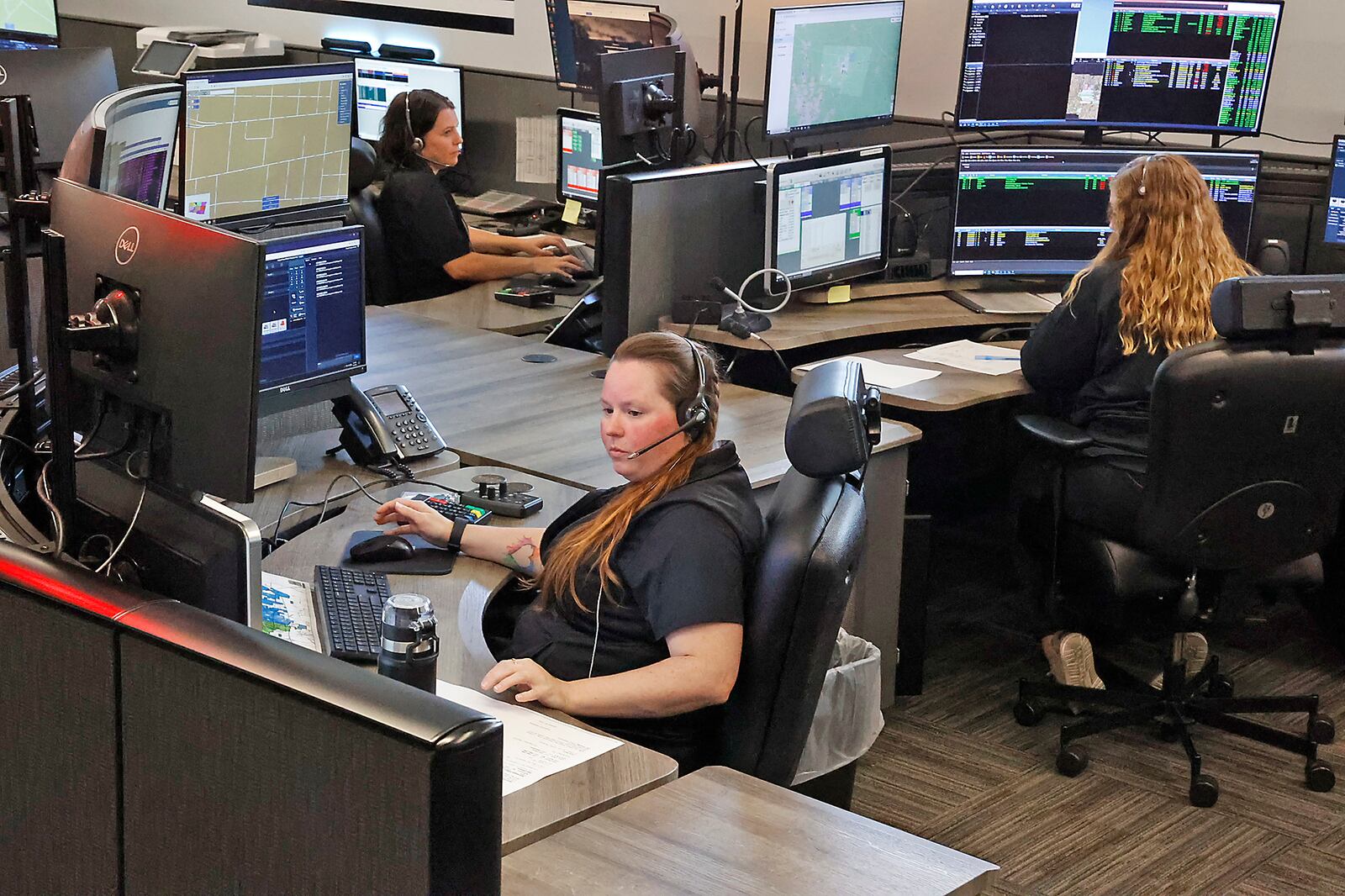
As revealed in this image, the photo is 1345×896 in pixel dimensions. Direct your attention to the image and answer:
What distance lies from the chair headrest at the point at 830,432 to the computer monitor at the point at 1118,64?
226 cm

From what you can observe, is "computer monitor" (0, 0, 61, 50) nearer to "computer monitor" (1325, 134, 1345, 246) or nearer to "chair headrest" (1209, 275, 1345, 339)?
"computer monitor" (1325, 134, 1345, 246)

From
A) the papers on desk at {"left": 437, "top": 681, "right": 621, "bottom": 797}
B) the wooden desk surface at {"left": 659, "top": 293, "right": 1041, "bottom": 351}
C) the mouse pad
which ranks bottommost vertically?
the mouse pad

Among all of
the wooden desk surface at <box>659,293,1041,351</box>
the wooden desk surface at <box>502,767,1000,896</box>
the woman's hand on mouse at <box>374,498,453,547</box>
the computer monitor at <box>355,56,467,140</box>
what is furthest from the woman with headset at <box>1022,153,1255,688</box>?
the computer monitor at <box>355,56,467,140</box>

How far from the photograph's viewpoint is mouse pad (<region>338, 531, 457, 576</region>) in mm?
2193

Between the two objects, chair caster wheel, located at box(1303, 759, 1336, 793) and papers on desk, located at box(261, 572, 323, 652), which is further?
chair caster wheel, located at box(1303, 759, 1336, 793)

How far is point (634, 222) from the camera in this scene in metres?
3.43

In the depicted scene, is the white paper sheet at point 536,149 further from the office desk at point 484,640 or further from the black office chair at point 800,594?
the black office chair at point 800,594

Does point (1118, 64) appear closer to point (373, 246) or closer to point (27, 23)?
point (373, 246)

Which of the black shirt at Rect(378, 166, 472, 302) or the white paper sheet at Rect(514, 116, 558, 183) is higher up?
the white paper sheet at Rect(514, 116, 558, 183)

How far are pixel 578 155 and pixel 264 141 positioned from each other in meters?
2.21

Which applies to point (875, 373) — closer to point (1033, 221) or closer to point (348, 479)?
point (1033, 221)

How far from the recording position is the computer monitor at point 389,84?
570 cm

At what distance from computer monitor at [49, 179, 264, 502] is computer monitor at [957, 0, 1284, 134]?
9.46 ft

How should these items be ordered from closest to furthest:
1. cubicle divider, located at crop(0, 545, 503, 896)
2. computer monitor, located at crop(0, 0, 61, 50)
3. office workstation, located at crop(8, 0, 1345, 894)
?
cubicle divider, located at crop(0, 545, 503, 896) → office workstation, located at crop(8, 0, 1345, 894) → computer monitor, located at crop(0, 0, 61, 50)
